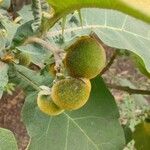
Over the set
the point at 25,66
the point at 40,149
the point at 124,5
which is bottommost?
the point at 40,149

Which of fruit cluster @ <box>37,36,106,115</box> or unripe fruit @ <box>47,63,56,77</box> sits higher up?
fruit cluster @ <box>37,36,106,115</box>

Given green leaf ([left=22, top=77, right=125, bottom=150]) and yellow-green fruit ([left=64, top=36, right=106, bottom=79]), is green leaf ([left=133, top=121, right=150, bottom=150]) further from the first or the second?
yellow-green fruit ([left=64, top=36, right=106, bottom=79])

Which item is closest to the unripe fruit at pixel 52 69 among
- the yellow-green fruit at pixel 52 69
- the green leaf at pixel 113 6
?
the yellow-green fruit at pixel 52 69

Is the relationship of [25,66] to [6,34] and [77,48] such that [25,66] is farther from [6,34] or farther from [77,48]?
[77,48]

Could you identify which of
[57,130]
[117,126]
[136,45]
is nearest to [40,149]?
[57,130]

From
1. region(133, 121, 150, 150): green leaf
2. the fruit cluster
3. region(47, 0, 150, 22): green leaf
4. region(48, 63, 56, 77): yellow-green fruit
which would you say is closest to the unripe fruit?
region(48, 63, 56, 77): yellow-green fruit
